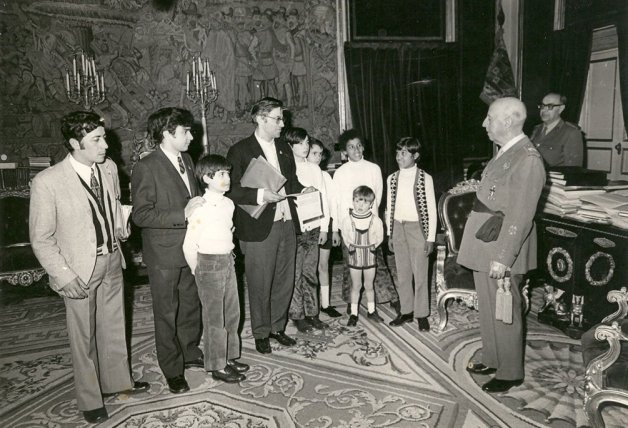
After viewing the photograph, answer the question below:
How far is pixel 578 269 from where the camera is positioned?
413 cm

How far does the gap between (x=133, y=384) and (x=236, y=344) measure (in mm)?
775

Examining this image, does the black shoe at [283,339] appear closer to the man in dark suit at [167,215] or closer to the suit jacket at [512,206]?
the man in dark suit at [167,215]

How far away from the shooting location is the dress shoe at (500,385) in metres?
3.30

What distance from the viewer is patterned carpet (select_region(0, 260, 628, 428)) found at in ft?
10.1

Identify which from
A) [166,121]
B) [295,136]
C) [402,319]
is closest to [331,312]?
[402,319]

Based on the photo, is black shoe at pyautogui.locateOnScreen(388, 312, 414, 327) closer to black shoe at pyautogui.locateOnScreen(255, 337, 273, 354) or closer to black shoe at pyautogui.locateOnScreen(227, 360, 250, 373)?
black shoe at pyautogui.locateOnScreen(255, 337, 273, 354)

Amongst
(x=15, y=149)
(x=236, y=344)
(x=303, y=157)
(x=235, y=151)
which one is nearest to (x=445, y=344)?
(x=236, y=344)

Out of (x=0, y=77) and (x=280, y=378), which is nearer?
(x=280, y=378)

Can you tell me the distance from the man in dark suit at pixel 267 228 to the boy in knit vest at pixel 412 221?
0.92 meters

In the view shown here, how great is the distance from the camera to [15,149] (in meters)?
6.56

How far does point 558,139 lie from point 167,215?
15.5 feet

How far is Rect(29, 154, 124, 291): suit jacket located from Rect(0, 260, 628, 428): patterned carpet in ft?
3.44

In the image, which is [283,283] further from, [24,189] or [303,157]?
[24,189]

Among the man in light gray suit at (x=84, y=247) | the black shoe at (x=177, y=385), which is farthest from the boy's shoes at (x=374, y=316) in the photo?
the man in light gray suit at (x=84, y=247)
